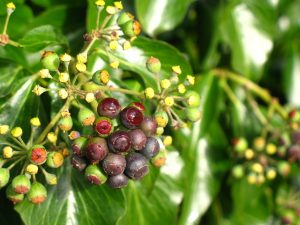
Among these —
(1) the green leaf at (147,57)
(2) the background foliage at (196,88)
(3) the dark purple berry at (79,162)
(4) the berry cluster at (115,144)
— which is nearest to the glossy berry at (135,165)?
(4) the berry cluster at (115,144)

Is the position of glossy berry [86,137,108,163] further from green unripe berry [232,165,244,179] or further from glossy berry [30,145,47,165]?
green unripe berry [232,165,244,179]

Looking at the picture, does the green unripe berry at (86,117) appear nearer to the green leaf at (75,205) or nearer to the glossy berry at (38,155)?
the glossy berry at (38,155)

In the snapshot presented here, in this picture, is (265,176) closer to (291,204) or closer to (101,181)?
(291,204)

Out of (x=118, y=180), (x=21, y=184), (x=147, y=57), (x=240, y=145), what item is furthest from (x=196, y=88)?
(x=21, y=184)

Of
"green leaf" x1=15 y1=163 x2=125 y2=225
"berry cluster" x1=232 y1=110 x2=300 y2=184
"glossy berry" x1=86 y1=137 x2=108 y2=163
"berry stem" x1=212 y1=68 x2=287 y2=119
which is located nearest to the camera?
"glossy berry" x1=86 y1=137 x2=108 y2=163

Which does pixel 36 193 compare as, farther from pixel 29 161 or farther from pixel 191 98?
pixel 191 98

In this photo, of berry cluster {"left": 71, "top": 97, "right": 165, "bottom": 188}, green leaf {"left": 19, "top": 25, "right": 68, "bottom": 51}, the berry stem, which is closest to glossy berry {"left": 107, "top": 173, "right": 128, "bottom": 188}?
berry cluster {"left": 71, "top": 97, "right": 165, "bottom": 188}
